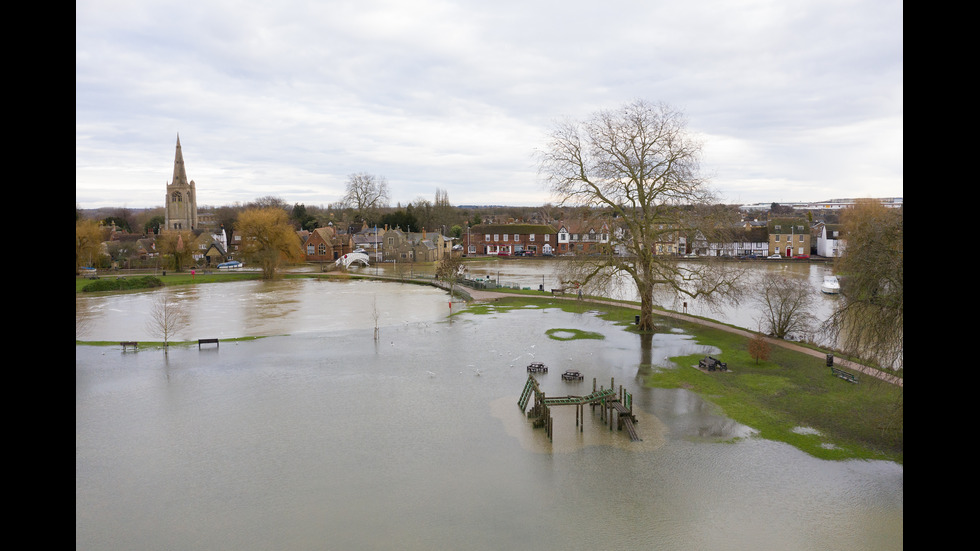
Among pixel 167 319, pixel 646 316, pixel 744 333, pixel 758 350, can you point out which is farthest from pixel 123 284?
pixel 758 350

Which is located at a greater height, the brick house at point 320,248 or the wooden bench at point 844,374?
the brick house at point 320,248

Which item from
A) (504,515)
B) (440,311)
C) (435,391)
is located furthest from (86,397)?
(440,311)

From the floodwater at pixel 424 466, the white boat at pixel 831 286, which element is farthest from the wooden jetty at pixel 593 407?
the white boat at pixel 831 286

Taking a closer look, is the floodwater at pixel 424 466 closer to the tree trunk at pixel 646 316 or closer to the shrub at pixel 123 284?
the tree trunk at pixel 646 316

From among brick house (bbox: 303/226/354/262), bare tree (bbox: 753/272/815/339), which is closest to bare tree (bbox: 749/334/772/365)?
bare tree (bbox: 753/272/815/339)

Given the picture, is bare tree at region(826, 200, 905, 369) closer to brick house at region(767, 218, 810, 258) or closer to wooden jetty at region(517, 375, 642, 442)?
wooden jetty at region(517, 375, 642, 442)
